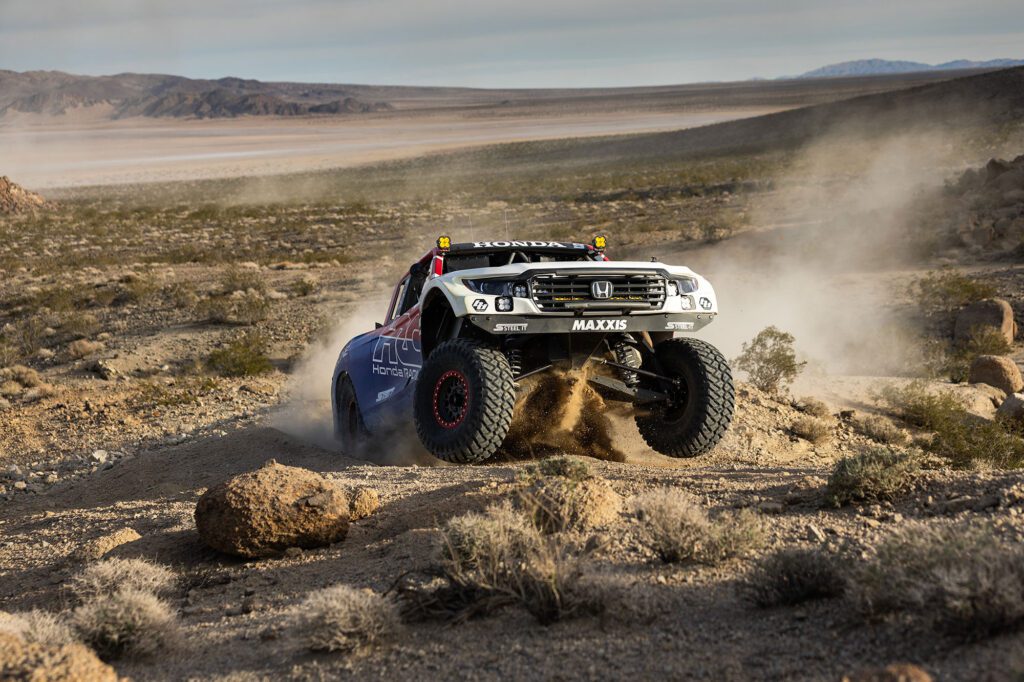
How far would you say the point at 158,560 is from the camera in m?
6.99

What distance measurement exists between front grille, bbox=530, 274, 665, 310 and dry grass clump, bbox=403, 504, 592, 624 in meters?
2.38

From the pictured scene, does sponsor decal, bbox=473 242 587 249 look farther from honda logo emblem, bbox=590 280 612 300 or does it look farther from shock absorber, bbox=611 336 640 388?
honda logo emblem, bbox=590 280 612 300

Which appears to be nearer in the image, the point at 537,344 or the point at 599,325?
the point at 599,325

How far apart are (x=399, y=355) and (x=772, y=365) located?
20.6 feet

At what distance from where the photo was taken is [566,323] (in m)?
8.00

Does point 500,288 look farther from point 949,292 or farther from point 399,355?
point 949,292

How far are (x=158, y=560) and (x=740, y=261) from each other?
1990 cm

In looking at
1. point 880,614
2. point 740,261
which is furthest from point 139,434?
point 740,261

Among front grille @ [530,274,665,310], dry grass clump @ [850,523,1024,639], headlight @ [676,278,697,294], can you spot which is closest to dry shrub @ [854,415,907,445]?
headlight @ [676,278,697,294]

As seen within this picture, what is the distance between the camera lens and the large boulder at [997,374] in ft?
48.3

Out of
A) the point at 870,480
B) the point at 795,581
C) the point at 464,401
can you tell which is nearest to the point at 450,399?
the point at 464,401

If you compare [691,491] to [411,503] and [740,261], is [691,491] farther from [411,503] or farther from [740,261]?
[740,261]

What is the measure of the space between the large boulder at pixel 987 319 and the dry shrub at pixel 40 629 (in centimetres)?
1524

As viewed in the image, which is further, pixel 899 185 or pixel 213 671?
pixel 899 185
